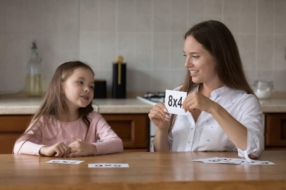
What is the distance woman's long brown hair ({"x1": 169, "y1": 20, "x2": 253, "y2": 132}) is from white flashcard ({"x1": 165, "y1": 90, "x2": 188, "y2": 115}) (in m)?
0.32

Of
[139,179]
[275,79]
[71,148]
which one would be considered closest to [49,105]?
[71,148]

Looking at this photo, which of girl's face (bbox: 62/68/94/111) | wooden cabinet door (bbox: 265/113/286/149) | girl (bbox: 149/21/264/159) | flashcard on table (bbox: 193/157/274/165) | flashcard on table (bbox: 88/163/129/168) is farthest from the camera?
wooden cabinet door (bbox: 265/113/286/149)

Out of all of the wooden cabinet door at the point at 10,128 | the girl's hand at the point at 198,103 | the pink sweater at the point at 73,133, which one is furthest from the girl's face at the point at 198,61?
the wooden cabinet door at the point at 10,128

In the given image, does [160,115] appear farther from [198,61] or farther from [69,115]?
[69,115]

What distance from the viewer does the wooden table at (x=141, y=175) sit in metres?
1.69

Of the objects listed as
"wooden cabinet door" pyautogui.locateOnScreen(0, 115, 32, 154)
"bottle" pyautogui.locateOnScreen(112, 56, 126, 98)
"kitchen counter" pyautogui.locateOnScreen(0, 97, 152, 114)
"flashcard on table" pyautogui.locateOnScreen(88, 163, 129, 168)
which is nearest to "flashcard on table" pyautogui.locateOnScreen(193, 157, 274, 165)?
"flashcard on table" pyautogui.locateOnScreen(88, 163, 129, 168)

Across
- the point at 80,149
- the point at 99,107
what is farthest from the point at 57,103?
the point at 99,107

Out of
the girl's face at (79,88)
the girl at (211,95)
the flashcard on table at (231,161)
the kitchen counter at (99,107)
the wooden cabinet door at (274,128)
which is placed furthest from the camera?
the wooden cabinet door at (274,128)

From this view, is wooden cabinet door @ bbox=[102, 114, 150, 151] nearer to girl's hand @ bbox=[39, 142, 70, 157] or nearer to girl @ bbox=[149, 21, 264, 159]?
girl @ bbox=[149, 21, 264, 159]

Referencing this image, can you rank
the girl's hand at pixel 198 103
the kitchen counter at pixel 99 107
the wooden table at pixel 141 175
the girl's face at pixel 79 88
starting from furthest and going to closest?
1. the kitchen counter at pixel 99 107
2. the girl's face at pixel 79 88
3. the girl's hand at pixel 198 103
4. the wooden table at pixel 141 175

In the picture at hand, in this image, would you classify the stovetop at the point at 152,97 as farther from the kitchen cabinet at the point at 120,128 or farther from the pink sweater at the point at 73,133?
the pink sweater at the point at 73,133

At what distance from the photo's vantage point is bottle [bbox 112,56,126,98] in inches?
154

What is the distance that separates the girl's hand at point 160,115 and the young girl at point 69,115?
18 cm

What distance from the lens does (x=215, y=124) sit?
2.48m
